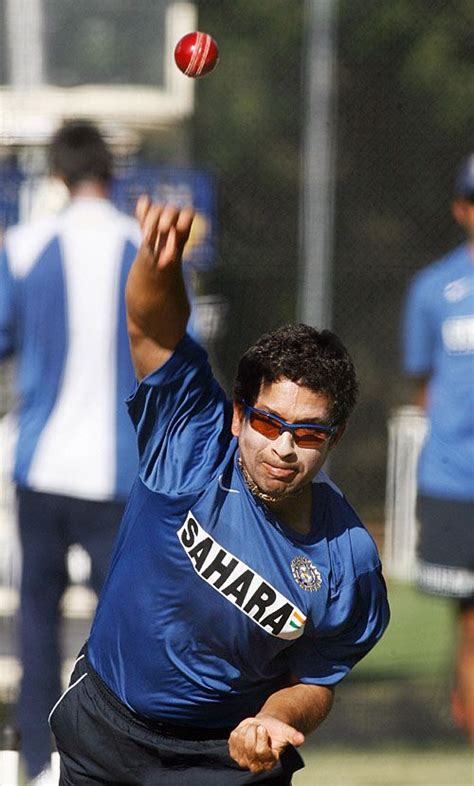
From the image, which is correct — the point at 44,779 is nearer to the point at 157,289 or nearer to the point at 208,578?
the point at 208,578

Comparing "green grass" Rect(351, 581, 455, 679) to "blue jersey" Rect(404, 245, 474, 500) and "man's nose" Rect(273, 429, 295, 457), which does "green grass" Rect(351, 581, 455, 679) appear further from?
"man's nose" Rect(273, 429, 295, 457)

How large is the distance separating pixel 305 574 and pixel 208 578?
18 centimetres

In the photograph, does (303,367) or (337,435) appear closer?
(303,367)

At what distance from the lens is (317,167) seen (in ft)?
25.1

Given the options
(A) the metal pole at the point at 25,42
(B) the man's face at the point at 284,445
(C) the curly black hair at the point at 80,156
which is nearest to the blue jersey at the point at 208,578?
(B) the man's face at the point at 284,445

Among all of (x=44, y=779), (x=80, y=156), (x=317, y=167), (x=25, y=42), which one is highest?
(x=25, y=42)

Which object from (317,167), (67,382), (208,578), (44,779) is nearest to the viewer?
(208,578)

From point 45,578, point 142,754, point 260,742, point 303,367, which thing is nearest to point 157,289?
point 303,367

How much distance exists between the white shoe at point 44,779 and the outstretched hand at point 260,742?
1931mm

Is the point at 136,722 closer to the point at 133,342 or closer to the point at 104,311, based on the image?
the point at 133,342

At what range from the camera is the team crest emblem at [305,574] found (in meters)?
3.06

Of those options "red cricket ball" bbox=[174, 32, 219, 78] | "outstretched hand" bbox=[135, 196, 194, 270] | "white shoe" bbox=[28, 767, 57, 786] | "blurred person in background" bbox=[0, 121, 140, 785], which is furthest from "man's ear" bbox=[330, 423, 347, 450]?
"white shoe" bbox=[28, 767, 57, 786]

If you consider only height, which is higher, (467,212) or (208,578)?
(467,212)

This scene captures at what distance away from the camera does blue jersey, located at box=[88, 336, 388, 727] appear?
3.04m
